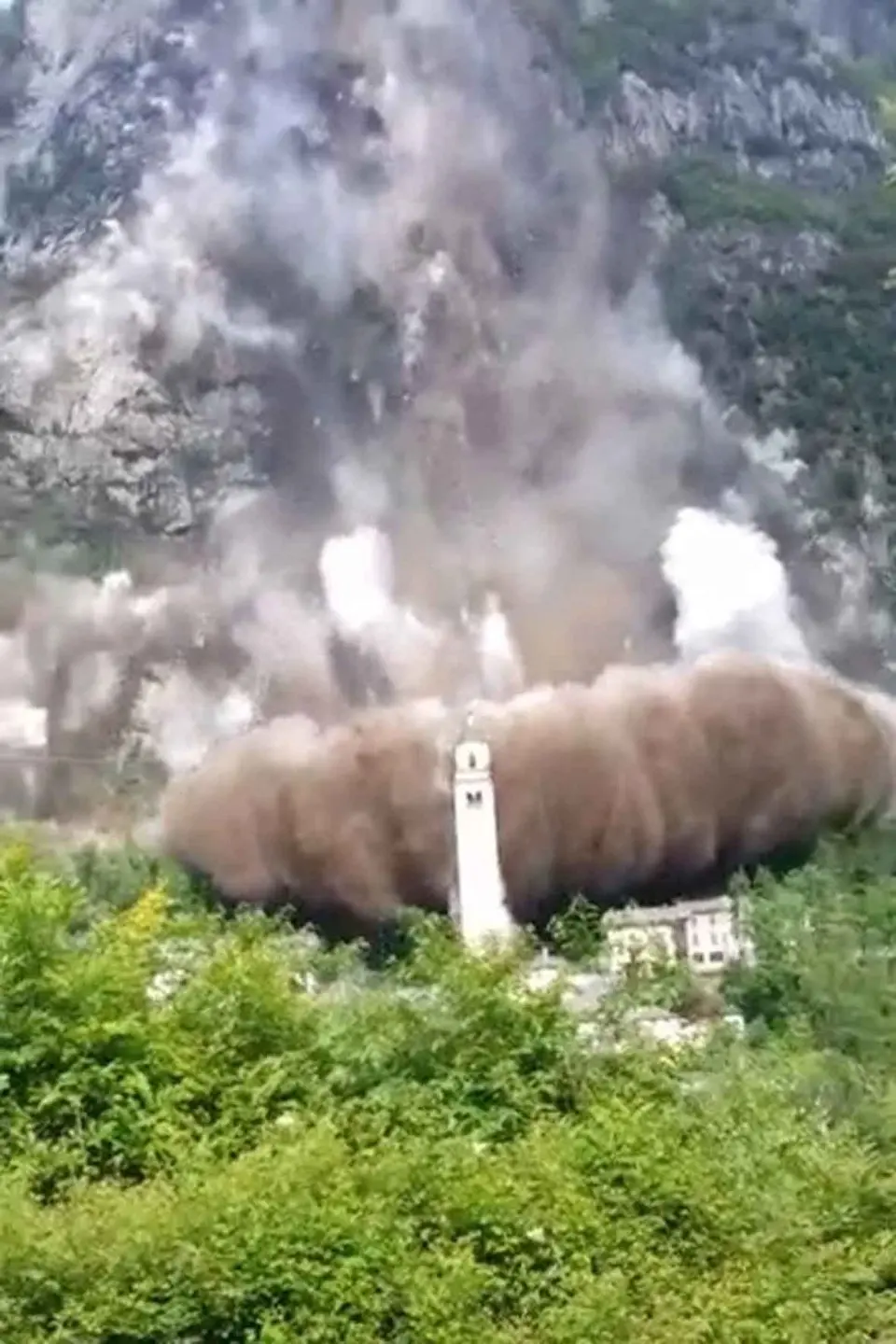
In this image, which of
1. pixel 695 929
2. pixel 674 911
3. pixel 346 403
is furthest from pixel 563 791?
pixel 346 403

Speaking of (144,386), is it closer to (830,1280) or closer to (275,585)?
(275,585)

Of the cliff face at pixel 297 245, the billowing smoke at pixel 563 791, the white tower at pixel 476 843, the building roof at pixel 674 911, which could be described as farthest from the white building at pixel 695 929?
the cliff face at pixel 297 245

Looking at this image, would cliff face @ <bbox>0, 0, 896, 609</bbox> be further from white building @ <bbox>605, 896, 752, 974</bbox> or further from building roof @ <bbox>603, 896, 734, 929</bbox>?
white building @ <bbox>605, 896, 752, 974</bbox>

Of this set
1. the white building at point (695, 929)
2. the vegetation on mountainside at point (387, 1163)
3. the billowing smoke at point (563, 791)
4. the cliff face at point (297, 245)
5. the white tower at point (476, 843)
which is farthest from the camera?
the cliff face at point (297, 245)

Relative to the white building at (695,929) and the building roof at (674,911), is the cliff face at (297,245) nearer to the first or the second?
the building roof at (674,911)

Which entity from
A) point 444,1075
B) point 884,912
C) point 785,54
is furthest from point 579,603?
point 444,1075

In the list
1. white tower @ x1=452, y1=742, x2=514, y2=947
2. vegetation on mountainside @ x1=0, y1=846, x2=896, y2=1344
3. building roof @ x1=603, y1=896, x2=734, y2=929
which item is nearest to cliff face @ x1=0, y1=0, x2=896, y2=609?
white tower @ x1=452, y1=742, x2=514, y2=947
